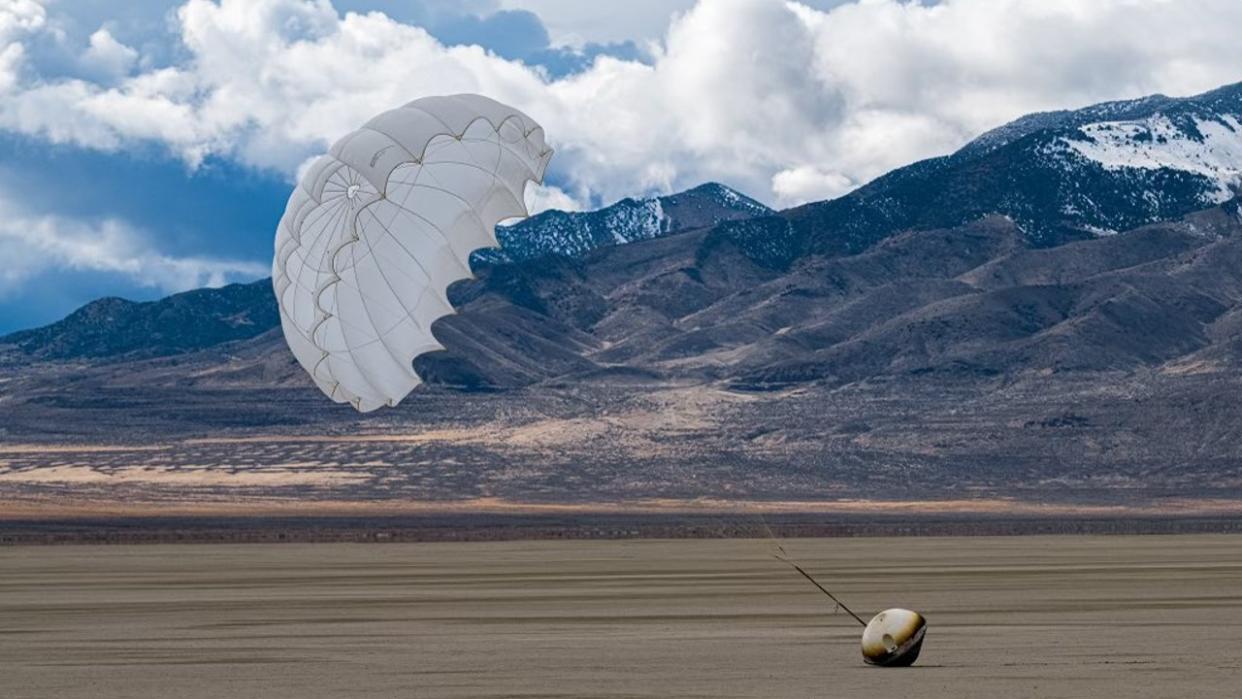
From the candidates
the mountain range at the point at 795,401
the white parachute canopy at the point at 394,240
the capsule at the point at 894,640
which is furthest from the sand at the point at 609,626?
the mountain range at the point at 795,401

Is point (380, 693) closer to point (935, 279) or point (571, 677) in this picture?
point (571, 677)

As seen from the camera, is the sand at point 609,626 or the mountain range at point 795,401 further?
the mountain range at point 795,401

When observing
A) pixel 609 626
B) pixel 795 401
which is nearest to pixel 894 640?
pixel 609 626

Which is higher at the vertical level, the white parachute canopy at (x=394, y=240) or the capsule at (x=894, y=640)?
the white parachute canopy at (x=394, y=240)

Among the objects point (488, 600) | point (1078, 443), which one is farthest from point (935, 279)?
point (488, 600)

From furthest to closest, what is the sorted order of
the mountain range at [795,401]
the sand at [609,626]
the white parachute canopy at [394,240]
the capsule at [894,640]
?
the mountain range at [795,401], the white parachute canopy at [394,240], the capsule at [894,640], the sand at [609,626]

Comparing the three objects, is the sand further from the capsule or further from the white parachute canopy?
the white parachute canopy

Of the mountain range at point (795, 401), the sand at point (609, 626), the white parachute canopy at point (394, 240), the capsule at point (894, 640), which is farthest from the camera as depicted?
the mountain range at point (795, 401)

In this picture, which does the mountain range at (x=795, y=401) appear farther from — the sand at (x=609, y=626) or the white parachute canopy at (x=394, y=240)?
the white parachute canopy at (x=394, y=240)

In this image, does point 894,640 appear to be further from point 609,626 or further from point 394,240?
point 394,240
